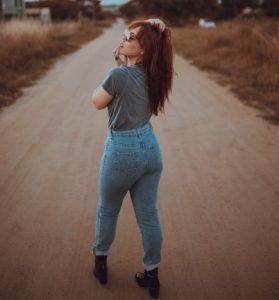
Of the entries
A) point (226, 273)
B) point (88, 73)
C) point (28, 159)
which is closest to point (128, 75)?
point (226, 273)

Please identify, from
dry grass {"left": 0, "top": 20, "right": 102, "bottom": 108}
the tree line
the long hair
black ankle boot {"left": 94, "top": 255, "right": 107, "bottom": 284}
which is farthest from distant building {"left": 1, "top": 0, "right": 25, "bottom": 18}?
the long hair

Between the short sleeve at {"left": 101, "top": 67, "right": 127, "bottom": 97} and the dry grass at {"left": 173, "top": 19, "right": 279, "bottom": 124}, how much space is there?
16.3 ft

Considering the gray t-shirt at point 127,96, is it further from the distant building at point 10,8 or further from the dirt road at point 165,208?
the distant building at point 10,8

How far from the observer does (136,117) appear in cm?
240

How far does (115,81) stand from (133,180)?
0.59m

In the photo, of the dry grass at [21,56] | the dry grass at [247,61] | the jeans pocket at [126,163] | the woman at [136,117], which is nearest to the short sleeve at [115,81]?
the woman at [136,117]

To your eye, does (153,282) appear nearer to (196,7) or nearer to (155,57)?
(155,57)

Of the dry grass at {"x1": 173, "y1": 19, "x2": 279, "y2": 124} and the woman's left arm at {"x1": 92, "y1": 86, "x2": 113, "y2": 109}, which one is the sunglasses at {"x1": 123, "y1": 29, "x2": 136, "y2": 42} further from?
the dry grass at {"x1": 173, "y1": 19, "x2": 279, "y2": 124}

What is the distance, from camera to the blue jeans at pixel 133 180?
2414mm

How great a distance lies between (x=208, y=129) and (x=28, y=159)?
2.67 m

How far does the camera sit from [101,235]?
2725mm

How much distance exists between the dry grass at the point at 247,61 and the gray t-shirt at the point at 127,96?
482cm

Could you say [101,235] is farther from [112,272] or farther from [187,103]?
[187,103]

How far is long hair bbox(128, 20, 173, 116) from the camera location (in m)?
2.30
